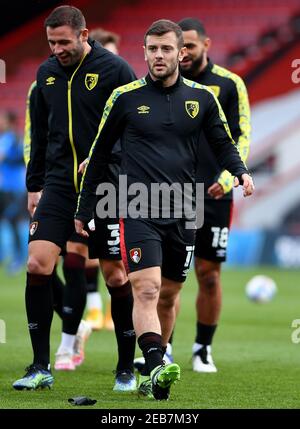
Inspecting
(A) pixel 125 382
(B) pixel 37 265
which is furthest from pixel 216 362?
(B) pixel 37 265

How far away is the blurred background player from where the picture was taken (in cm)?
786

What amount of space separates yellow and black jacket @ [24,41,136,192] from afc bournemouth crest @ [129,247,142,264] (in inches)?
33.3

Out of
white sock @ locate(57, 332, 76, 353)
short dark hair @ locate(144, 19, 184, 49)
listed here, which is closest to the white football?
white sock @ locate(57, 332, 76, 353)

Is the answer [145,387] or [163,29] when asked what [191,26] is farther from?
[145,387]

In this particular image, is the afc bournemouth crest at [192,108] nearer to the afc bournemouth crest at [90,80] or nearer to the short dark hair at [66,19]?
the afc bournemouth crest at [90,80]

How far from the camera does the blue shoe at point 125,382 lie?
6.48 metres

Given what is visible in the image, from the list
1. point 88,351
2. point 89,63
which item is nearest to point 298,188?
point 88,351

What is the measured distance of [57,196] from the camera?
6.64 meters

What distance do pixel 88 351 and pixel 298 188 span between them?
1488cm

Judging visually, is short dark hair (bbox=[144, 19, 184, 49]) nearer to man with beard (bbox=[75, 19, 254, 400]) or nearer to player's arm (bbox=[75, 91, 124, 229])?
man with beard (bbox=[75, 19, 254, 400])

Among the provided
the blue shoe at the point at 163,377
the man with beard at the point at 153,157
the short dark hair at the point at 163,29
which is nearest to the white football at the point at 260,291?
the man with beard at the point at 153,157

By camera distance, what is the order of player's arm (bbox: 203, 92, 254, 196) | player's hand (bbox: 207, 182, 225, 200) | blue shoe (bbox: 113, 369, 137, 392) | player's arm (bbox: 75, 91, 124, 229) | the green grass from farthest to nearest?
player's hand (bbox: 207, 182, 225, 200) → blue shoe (bbox: 113, 369, 137, 392) → player's arm (bbox: 203, 92, 254, 196) → player's arm (bbox: 75, 91, 124, 229) → the green grass

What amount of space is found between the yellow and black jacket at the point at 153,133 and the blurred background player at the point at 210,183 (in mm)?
Result: 1494
